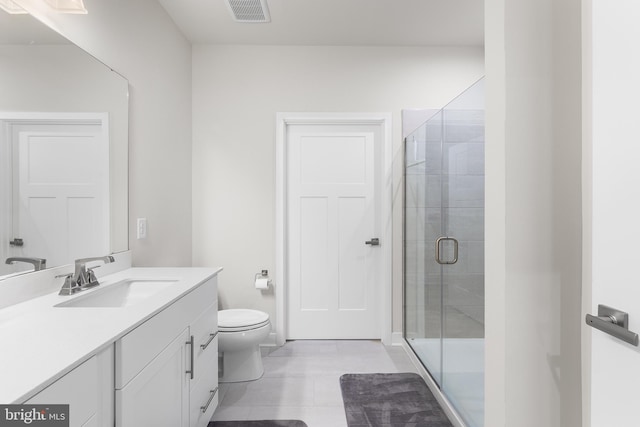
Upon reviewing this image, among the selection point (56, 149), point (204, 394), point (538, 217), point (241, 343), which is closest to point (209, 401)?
point (204, 394)

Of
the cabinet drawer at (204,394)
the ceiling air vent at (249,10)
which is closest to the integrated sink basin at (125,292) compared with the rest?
the cabinet drawer at (204,394)

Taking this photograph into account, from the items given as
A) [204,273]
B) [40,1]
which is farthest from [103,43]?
[204,273]

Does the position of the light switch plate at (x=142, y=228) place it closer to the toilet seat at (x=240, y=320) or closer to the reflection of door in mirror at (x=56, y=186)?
the reflection of door in mirror at (x=56, y=186)

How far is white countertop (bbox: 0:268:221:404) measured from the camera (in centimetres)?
69

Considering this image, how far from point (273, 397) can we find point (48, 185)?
1.67m

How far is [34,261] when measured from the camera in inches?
53.4

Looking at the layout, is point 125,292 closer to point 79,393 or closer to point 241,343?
point 241,343

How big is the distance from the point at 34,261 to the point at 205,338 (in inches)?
31.2

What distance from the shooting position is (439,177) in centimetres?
215

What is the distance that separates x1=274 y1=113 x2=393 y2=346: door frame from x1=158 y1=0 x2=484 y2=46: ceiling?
61 cm

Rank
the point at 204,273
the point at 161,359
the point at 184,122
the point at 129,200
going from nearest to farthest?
the point at 161,359 → the point at 204,273 → the point at 129,200 → the point at 184,122

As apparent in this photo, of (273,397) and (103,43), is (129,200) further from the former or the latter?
(273,397)

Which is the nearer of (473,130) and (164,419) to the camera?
(164,419)

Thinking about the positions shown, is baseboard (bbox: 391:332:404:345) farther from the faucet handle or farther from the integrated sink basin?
the faucet handle
